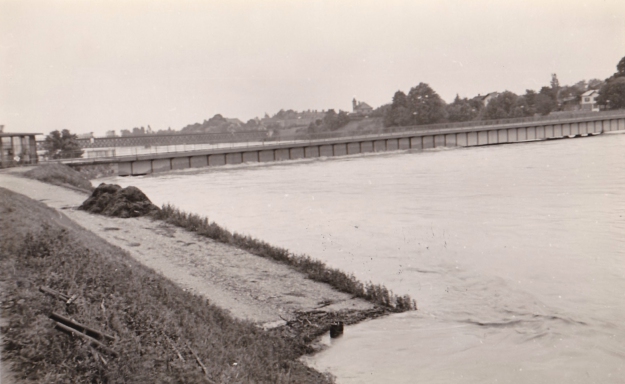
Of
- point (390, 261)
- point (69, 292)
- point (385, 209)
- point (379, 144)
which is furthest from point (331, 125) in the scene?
point (69, 292)

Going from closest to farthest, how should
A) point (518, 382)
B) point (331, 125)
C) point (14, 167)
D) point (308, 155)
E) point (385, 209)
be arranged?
point (518, 382), point (385, 209), point (14, 167), point (308, 155), point (331, 125)

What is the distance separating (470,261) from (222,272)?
8.06 m

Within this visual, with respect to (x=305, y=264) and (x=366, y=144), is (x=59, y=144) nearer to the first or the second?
(x=366, y=144)

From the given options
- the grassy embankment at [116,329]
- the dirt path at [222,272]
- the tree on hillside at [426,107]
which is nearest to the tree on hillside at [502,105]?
the tree on hillside at [426,107]

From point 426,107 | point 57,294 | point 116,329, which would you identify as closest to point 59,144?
point 57,294

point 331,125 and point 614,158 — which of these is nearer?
point 614,158

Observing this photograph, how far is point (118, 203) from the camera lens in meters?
25.8

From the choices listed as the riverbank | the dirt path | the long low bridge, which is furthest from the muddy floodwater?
the long low bridge

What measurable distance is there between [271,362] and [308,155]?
71709 millimetres

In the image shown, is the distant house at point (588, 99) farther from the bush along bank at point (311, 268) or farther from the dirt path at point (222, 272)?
the dirt path at point (222, 272)

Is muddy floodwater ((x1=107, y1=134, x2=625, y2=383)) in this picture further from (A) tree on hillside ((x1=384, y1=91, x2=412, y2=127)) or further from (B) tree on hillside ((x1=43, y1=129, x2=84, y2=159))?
(A) tree on hillside ((x1=384, y1=91, x2=412, y2=127))

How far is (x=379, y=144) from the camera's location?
86.8 meters

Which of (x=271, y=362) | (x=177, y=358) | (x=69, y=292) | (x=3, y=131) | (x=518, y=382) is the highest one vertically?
(x=3, y=131)

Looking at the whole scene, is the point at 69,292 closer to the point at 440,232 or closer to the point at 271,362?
the point at 271,362
